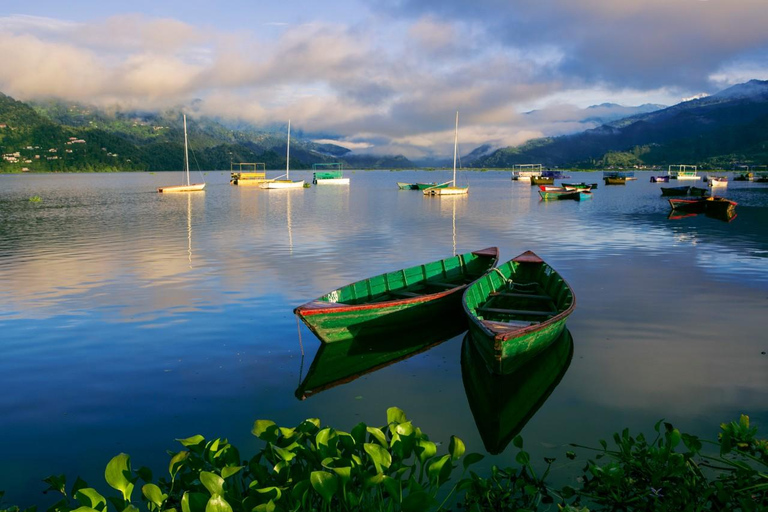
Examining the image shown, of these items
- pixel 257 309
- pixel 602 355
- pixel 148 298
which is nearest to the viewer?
pixel 602 355

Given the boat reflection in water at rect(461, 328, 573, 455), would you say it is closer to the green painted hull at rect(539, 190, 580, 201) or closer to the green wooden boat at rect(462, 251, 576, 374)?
the green wooden boat at rect(462, 251, 576, 374)

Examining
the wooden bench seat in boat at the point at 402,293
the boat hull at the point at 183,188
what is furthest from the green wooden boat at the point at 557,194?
the wooden bench seat in boat at the point at 402,293

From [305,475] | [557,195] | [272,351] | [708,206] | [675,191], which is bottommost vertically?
[272,351]

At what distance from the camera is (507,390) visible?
41.5 ft

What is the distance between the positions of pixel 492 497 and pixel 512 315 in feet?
34.3

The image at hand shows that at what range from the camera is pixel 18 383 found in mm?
Answer: 13266

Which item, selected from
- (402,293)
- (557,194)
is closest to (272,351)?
(402,293)

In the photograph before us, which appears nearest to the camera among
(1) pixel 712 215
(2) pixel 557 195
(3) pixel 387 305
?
(3) pixel 387 305

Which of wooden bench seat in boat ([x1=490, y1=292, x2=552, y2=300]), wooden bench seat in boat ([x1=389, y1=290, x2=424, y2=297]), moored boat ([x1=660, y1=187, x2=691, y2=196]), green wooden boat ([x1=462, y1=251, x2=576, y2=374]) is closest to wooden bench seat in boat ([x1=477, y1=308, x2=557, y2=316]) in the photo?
green wooden boat ([x1=462, y1=251, x2=576, y2=374])

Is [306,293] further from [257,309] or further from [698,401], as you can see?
[698,401]

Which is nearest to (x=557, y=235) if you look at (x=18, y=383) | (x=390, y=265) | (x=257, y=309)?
(x=390, y=265)

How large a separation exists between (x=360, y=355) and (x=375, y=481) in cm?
1040

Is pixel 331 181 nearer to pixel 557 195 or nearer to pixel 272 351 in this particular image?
pixel 557 195

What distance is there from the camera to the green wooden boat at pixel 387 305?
14.9 m
